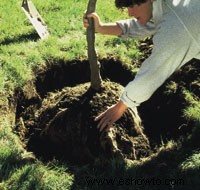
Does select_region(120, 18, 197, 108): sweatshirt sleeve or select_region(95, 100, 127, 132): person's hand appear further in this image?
select_region(95, 100, 127, 132): person's hand

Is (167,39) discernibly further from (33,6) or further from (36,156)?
(33,6)

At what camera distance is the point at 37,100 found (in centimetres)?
480

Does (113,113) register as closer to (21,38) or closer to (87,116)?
(87,116)

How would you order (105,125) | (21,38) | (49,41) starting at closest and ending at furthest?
(105,125) < (49,41) < (21,38)

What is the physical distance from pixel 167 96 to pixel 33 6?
257 centimetres

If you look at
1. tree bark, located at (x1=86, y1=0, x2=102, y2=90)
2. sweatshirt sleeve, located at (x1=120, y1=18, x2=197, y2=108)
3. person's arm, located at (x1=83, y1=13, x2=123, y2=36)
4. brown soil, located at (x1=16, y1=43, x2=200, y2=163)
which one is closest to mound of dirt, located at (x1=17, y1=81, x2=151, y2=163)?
brown soil, located at (x1=16, y1=43, x2=200, y2=163)

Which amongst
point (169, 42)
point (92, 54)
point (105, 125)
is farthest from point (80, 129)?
point (169, 42)

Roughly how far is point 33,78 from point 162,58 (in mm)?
2244

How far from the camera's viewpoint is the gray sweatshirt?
292 cm

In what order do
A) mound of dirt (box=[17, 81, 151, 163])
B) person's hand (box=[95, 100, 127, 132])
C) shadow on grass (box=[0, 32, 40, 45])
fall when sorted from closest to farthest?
1. person's hand (box=[95, 100, 127, 132])
2. mound of dirt (box=[17, 81, 151, 163])
3. shadow on grass (box=[0, 32, 40, 45])

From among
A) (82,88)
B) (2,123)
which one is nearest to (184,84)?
(82,88)

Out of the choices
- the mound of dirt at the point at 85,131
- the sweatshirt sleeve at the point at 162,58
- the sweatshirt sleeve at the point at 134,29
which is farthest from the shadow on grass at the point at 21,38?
the sweatshirt sleeve at the point at 162,58

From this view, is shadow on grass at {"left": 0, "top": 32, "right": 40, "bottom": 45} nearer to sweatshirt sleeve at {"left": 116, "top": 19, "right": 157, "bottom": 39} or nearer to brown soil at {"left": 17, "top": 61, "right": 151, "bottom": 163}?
brown soil at {"left": 17, "top": 61, "right": 151, "bottom": 163}

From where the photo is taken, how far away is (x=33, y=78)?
4871 millimetres
